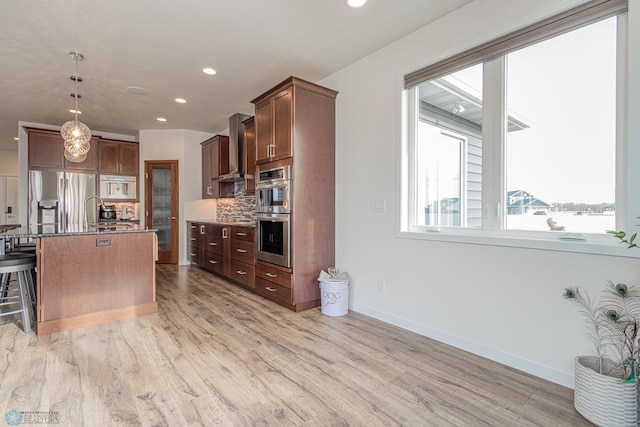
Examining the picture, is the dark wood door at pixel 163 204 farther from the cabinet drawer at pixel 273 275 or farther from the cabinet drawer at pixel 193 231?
the cabinet drawer at pixel 273 275

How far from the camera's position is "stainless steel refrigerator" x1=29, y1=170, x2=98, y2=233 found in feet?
17.3

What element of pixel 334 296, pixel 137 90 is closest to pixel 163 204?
pixel 137 90

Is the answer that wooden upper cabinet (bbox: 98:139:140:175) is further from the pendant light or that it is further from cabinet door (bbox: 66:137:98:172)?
the pendant light

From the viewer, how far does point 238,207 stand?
591cm

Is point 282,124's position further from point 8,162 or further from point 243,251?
point 8,162

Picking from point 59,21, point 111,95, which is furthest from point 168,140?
point 59,21

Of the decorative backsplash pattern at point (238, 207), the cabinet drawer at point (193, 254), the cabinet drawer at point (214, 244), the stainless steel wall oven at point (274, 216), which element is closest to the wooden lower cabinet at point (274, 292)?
the stainless steel wall oven at point (274, 216)

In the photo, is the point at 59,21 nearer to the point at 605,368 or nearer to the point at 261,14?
the point at 261,14

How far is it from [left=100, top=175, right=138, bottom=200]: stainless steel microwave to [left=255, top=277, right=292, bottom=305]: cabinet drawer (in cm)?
405

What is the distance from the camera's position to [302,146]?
3.36 meters

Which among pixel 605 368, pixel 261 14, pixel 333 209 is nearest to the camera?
pixel 605 368

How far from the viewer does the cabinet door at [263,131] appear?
11.9ft

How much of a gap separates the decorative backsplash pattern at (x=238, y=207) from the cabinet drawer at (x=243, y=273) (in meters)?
1.12

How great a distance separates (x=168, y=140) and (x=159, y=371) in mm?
5294
